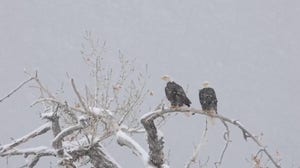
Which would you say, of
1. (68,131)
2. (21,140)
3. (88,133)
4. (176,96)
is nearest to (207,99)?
(176,96)

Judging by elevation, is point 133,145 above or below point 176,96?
below

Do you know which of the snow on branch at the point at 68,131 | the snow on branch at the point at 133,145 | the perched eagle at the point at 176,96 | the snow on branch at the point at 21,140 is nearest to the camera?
the snow on branch at the point at 133,145

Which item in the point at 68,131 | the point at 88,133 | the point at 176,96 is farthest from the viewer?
the point at 176,96

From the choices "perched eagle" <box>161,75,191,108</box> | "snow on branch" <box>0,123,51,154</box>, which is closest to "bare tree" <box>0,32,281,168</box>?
"snow on branch" <box>0,123,51,154</box>

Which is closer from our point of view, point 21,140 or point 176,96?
point 21,140

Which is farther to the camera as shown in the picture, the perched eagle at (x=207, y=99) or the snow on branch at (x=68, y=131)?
the perched eagle at (x=207, y=99)

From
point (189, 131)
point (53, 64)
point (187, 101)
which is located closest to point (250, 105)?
point (189, 131)

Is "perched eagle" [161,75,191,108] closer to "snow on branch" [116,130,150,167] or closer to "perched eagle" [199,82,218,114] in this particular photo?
"perched eagle" [199,82,218,114]

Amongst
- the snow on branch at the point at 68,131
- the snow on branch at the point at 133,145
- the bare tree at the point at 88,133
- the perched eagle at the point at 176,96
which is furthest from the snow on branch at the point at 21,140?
the perched eagle at the point at 176,96

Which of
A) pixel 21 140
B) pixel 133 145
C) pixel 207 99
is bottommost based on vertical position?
pixel 133 145

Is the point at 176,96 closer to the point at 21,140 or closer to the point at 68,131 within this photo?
the point at 68,131

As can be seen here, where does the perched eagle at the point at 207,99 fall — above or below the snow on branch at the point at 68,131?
above

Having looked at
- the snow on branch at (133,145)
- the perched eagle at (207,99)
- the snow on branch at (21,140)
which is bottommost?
the snow on branch at (133,145)

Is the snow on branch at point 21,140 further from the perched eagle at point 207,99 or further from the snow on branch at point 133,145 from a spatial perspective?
the perched eagle at point 207,99
